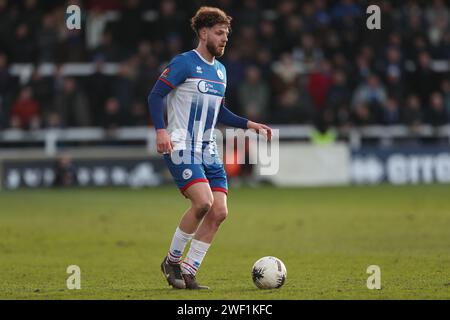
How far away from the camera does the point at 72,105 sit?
23.9 m

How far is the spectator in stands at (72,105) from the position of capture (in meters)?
23.6

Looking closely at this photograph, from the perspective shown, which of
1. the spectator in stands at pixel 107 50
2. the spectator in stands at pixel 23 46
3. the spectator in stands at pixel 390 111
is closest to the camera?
the spectator in stands at pixel 23 46

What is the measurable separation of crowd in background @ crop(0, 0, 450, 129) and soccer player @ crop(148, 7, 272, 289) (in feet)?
47.5

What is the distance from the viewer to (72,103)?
78.2 feet

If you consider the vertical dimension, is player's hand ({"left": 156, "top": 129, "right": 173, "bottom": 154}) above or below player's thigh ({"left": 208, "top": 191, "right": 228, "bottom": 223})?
above

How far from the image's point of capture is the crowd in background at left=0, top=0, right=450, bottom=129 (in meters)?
24.1

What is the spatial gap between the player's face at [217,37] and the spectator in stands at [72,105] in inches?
573

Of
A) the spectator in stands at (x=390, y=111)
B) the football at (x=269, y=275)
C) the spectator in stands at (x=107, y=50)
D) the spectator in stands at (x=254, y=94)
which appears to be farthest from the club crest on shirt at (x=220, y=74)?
the spectator in stands at (x=390, y=111)

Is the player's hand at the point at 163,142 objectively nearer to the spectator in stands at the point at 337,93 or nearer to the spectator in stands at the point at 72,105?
the spectator in stands at the point at 72,105

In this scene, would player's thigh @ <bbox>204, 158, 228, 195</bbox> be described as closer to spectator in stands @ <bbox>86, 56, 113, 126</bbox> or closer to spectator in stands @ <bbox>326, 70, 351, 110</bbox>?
spectator in stands @ <bbox>86, 56, 113, 126</bbox>

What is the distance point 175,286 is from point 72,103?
49.5 ft

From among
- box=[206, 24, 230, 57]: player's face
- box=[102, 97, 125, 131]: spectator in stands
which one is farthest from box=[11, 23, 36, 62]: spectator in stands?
box=[206, 24, 230, 57]: player's face

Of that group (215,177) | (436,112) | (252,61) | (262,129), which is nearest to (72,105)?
(252,61)
